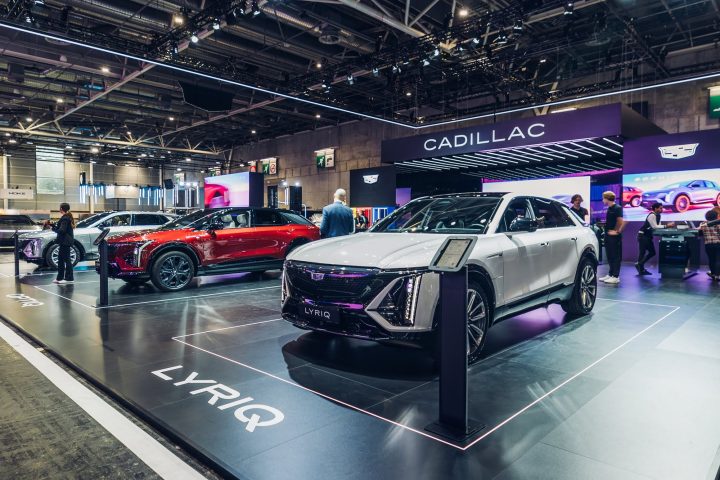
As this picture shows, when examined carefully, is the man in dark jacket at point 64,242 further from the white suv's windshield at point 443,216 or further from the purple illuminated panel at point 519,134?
the purple illuminated panel at point 519,134

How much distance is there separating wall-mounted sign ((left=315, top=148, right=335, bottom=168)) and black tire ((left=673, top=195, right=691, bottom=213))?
50.2 ft

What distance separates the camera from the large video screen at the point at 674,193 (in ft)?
38.0

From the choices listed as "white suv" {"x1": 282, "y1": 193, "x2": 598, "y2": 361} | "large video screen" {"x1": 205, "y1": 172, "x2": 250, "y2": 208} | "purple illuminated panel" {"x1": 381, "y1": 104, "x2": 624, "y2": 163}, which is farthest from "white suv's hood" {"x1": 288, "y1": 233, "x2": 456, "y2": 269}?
"large video screen" {"x1": 205, "y1": 172, "x2": 250, "y2": 208}

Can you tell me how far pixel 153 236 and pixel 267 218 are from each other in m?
2.10

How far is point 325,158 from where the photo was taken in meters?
23.6

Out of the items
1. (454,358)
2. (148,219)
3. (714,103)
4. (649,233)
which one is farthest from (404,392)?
A: (714,103)

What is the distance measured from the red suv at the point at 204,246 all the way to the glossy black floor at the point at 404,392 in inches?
62.4

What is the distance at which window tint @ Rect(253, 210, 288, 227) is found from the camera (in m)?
8.38

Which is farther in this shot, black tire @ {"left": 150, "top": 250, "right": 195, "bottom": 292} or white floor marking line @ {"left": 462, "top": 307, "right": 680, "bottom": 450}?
black tire @ {"left": 150, "top": 250, "right": 195, "bottom": 292}

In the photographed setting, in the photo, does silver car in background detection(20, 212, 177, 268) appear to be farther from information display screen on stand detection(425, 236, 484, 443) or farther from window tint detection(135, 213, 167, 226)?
information display screen on stand detection(425, 236, 484, 443)

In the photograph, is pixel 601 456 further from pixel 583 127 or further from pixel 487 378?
pixel 583 127

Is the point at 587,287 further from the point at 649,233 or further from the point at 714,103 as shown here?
the point at 714,103

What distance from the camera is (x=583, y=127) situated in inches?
441

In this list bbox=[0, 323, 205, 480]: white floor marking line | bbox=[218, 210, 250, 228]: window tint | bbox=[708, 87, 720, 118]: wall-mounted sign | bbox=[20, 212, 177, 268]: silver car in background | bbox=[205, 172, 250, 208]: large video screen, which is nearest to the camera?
bbox=[0, 323, 205, 480]: white floor marking line
